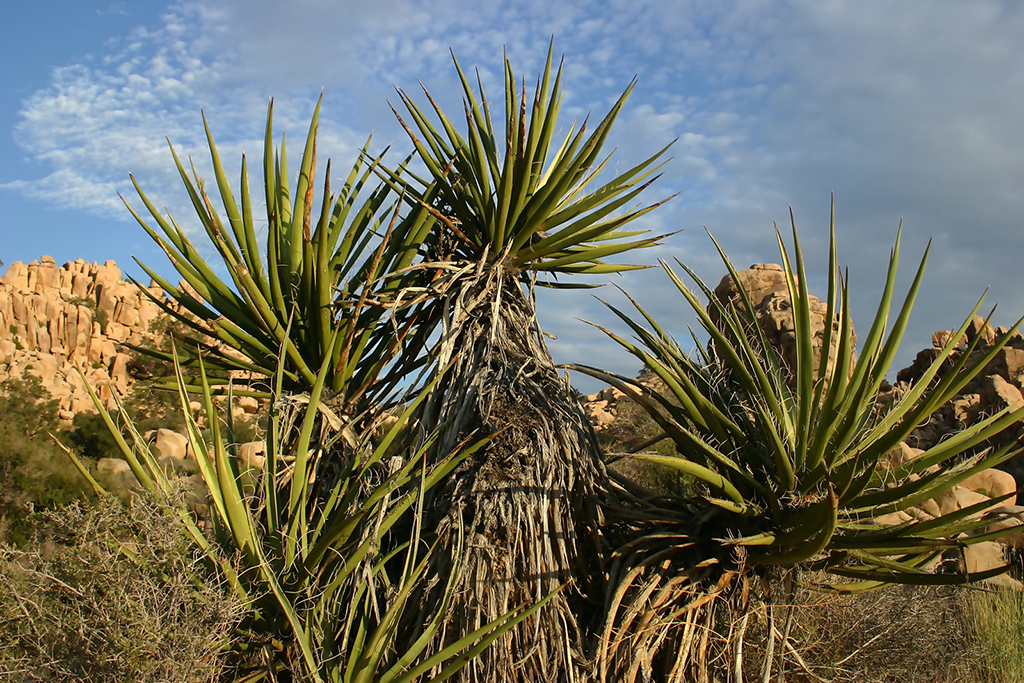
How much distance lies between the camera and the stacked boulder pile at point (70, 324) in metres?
35.0

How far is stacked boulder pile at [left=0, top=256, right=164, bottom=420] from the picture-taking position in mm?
34969

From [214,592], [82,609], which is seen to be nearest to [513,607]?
[214,592]

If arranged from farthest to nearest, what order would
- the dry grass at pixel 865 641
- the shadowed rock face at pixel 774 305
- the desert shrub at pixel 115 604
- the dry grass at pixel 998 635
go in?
the shadowed rock face at pixel 774 305
the dry grass at pixel 998 635
the dry grass at pixel 865 641
the desert shrub at pixel 115 604

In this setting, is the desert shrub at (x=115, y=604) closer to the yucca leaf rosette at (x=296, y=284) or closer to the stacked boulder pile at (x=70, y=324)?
the yucca leaf rosette at (x=296, y=284)

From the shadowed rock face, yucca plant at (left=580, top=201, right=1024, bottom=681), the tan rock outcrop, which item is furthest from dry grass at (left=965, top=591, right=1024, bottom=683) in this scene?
the tan rock outcrop

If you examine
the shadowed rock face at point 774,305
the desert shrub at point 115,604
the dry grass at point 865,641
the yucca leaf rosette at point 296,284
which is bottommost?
the dry grass at point 865,641

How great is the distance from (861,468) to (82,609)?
160 inches

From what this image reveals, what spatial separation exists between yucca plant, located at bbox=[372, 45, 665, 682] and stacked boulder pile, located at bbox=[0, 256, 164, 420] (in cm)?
3210

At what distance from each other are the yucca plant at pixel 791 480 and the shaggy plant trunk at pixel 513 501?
1.03 ft

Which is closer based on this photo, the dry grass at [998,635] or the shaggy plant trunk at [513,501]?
the shaggy plant trunk at [513,501]

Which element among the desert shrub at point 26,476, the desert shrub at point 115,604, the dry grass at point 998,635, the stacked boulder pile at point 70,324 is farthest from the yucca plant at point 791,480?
the stacked boulder pile at point 70,324

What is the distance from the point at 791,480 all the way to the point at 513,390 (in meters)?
1.71

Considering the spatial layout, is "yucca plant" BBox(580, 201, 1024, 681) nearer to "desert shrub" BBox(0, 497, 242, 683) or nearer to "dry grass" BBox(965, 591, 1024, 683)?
"desert shrub" BBox(0, 497, 242, 683)

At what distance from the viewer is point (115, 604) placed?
3189 millimetres
